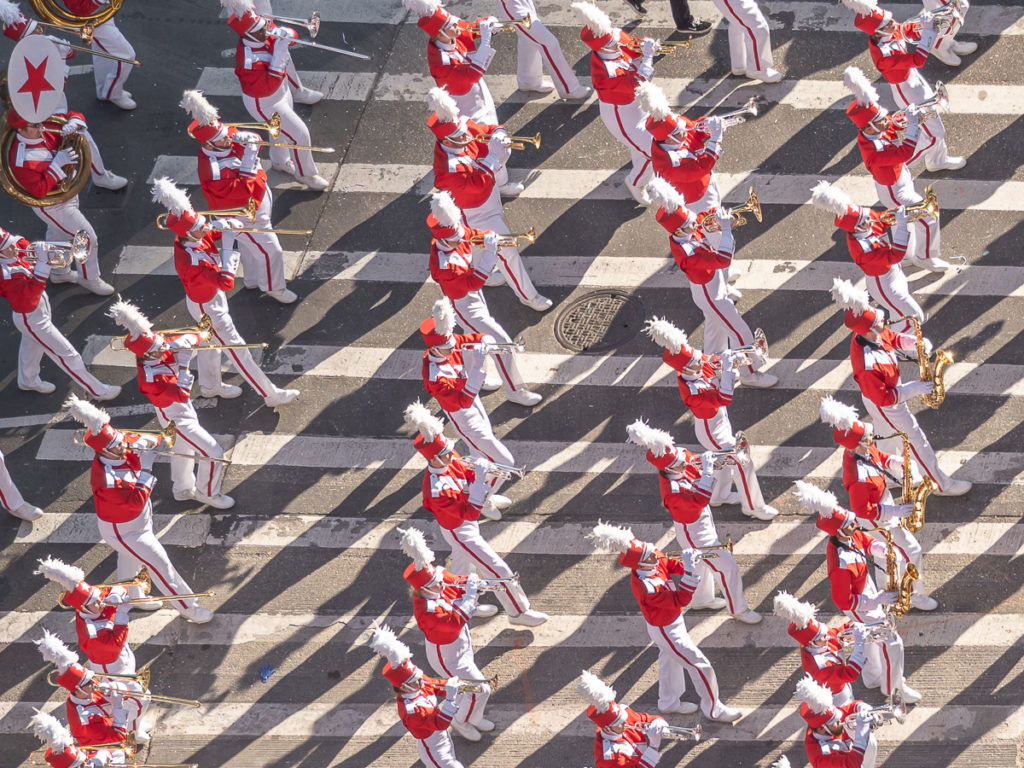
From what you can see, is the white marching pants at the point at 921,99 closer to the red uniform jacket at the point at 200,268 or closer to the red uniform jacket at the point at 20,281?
the red uniform jacket at the point at 200,268

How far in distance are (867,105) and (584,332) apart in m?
3.79

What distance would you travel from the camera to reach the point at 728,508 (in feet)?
52.4

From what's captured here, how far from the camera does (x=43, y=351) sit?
1731 cm

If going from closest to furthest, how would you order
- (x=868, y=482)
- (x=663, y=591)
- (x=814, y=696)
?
1. (x=814, y=696)
2. (x=663, y=591)
3. (x=868, y=482)

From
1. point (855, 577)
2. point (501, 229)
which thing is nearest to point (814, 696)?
point (855, 577)

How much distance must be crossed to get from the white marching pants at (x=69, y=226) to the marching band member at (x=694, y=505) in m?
7.04

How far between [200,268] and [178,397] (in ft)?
4.64

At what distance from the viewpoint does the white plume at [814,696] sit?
1282 centimetres

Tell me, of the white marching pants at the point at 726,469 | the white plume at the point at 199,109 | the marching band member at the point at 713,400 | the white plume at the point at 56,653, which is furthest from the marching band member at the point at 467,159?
the white plume at the point at 56,653

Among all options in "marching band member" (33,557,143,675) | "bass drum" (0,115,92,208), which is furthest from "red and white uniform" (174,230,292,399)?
"marching band member" (33,557,143,675)

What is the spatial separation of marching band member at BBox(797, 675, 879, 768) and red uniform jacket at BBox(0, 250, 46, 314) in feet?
28.3

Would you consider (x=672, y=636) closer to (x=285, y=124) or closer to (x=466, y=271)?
(x=466, y=271)

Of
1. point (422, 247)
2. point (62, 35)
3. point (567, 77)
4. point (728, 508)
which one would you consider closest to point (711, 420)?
point (728, 508)

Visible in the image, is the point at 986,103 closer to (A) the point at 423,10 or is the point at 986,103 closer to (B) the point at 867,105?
(B) the point at 867,105
